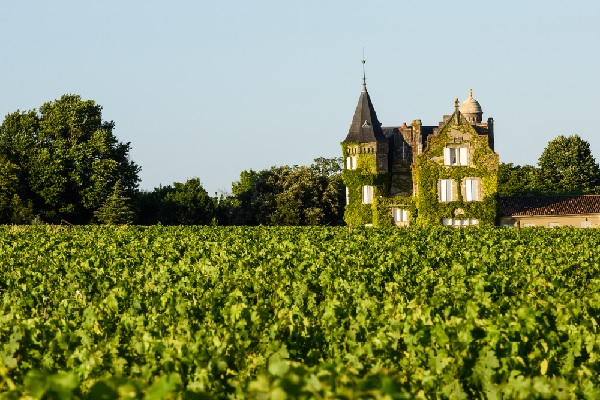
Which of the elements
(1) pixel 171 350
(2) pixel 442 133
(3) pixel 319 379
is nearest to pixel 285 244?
(1) pixel 171 350

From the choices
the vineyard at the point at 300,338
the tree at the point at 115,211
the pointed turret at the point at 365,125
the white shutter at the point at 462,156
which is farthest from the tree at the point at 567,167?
the vineyard at the point at 300,338

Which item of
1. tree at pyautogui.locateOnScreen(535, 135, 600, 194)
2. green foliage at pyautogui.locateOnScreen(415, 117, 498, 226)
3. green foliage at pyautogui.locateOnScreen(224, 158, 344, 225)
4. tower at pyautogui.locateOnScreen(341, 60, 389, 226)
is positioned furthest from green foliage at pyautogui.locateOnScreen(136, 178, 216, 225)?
tree at pyautogui.locateOnScreen(535, 135, 600, 194)

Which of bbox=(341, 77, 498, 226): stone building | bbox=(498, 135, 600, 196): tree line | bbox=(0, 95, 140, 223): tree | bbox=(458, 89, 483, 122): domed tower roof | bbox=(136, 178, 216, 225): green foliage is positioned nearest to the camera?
bbox=(341, 77, 498, 226): stone building

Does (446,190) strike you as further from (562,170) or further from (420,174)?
(562,170)

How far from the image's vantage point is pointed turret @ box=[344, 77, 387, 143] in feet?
231

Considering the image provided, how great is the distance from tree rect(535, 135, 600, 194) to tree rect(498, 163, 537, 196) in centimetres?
84

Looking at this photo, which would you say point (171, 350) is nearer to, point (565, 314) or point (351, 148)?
point (565, 314)

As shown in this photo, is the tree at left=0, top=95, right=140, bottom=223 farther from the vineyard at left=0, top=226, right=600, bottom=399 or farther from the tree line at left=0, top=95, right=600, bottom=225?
the vineyard at left=0, top=226, right=600, bottom=399

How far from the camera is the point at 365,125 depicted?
233 ft

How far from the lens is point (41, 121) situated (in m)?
81.4

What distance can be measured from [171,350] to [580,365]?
428 centimetres

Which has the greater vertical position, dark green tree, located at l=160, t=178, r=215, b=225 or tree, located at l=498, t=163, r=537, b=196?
tree, located at l=498, t=163, r=537, b=196

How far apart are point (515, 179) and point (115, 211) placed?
4326cm

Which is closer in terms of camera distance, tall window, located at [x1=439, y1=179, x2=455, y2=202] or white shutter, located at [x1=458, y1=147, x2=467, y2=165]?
tall window, located at [x1=439, y1=179, x2=455, y2=202]
